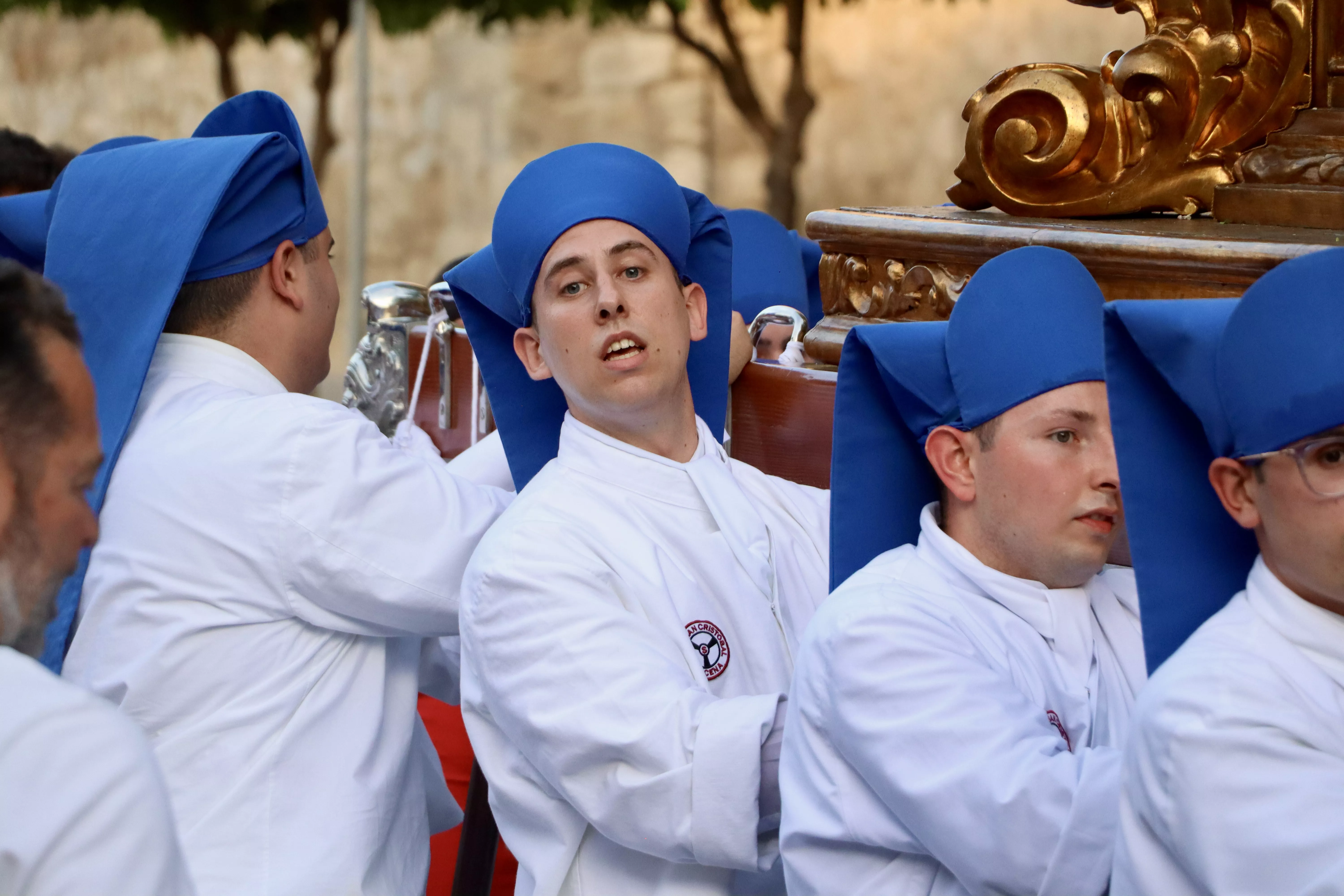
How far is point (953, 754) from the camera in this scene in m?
1.62

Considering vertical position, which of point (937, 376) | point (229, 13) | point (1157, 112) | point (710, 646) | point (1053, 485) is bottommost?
point (710, 646)

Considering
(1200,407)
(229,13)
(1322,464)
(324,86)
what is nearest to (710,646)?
(1200,407)

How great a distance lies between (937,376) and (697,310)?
1.75 feet

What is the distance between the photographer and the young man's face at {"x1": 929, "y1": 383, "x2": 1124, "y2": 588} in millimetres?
1799

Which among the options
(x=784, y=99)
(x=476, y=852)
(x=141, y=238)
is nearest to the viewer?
(x=141, y=238)

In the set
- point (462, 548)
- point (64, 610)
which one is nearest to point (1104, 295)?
point (462, 548)

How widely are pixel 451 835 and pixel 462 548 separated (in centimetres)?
142

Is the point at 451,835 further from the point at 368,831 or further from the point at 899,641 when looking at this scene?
the point at 899,641

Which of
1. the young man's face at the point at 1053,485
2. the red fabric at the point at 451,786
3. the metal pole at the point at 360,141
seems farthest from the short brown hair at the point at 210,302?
the metal pole at the point at 360,141

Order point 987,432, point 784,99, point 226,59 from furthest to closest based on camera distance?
point 226,59, point 784,99, point 987,432

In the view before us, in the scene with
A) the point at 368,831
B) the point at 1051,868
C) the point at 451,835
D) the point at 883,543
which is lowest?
the point at 451,835

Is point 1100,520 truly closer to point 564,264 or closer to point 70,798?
point 564,264

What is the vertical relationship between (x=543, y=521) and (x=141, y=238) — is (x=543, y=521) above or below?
Answer: below

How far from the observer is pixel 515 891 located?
205 cm
